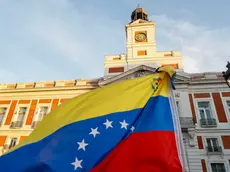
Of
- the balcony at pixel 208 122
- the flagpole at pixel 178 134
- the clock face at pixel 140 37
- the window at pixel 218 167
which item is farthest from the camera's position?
the clock face at pixel 140 37

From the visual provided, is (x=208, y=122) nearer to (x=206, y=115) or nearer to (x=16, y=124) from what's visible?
(x=206, y=115)

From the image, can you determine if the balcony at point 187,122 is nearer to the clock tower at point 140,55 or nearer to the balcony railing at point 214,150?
the balcony railing at point 214,150

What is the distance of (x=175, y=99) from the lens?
2262 cm

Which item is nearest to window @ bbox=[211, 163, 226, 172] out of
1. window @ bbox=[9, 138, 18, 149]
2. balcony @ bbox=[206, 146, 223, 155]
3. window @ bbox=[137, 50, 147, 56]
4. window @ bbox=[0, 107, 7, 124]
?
balcony @ bbox=[206, 146, 223, 155]

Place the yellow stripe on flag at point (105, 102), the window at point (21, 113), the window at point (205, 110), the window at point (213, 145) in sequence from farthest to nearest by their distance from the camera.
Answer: the window at point (21, 113), the window at point (205, 110), the window at point (213, 145), the yellow stripe on flag at point (105, 102)

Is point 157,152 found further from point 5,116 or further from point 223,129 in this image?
point 5,116

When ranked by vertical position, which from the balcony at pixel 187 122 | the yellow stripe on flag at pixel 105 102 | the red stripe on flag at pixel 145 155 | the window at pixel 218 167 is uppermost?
the balcony at pixel 187 122

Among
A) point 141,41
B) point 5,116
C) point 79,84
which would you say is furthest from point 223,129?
point 5,116

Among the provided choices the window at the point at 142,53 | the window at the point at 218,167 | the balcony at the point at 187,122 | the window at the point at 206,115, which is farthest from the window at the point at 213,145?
the window at the point at 142,53

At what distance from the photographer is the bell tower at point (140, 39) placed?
2817 centimetres

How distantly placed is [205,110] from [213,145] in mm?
3584

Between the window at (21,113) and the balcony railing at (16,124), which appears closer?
the balcony railing at (16,124)

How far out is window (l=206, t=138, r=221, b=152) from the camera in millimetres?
21000

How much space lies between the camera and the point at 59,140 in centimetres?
510
